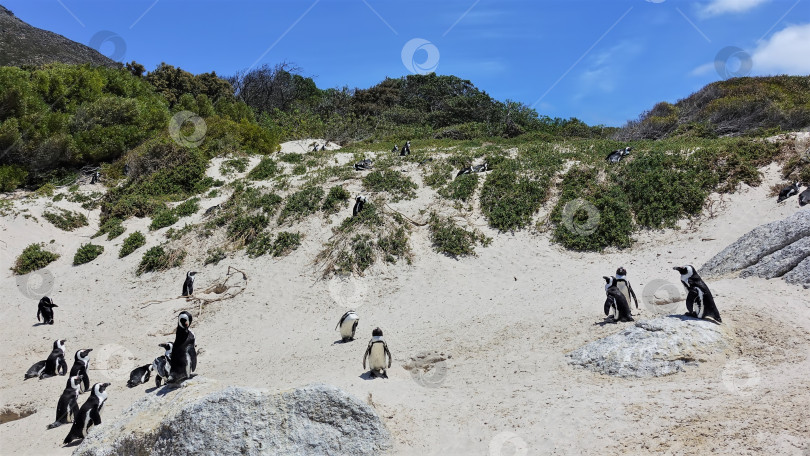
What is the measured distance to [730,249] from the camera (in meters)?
11.4

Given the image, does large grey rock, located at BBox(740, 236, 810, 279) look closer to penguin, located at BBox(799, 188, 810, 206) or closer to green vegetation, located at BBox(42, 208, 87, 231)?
penguin, located at BBox(799, 188, 810, 206)

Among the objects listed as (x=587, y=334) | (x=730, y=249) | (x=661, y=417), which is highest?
(x=730, y=249)

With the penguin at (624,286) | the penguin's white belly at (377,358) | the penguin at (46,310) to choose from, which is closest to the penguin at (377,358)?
the penguin's white belly at (377,358)

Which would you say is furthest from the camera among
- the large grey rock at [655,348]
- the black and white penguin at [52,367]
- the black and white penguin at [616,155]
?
the black and white penguin at [616,155]

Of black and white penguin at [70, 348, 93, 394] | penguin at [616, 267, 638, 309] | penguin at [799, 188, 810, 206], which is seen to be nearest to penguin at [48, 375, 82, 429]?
black and white penguin at [70, 348, 93, 394]

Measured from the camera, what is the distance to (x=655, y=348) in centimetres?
725

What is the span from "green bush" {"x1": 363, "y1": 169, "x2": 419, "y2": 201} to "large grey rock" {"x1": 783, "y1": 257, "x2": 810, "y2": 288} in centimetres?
1100

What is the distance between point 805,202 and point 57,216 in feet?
80.6

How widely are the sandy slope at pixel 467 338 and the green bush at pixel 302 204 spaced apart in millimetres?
810

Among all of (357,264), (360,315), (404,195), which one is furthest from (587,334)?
(404,195)

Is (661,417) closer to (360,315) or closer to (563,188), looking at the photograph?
(360,315)

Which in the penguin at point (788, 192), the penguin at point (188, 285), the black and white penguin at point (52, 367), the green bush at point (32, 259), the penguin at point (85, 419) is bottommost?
the penguin at point (85, 419)

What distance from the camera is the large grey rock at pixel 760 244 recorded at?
984 cm

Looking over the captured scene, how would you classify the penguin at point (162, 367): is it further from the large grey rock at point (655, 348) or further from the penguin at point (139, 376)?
the large grey rock at point (655, 348)
